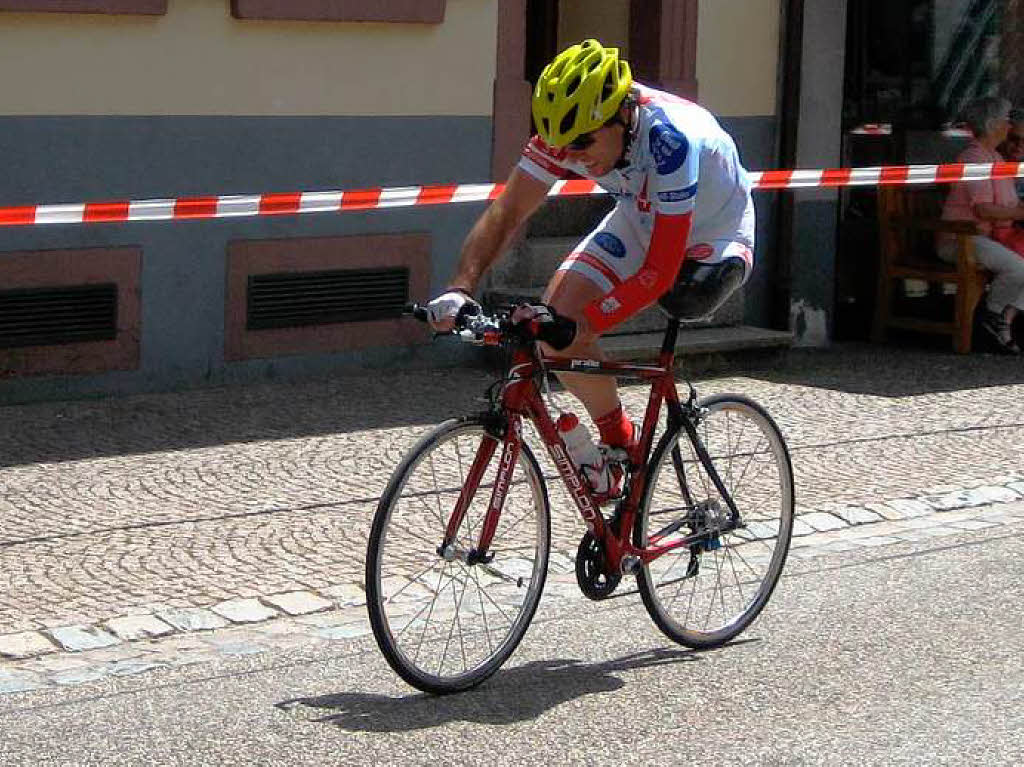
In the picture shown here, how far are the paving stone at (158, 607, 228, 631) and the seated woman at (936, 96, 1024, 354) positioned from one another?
22.9 feet

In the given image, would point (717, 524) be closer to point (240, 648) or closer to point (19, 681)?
point (240, 648)

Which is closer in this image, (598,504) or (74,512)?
(598,504)

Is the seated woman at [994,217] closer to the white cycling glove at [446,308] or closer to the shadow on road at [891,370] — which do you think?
the shadow on road at [891,370]

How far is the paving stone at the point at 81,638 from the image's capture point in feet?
20.1

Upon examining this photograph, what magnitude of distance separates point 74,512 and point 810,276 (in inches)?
247

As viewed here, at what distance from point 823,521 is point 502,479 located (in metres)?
2.67

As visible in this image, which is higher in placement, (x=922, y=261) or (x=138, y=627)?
(x=922, y=261)

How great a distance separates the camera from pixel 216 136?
1016 centimetres

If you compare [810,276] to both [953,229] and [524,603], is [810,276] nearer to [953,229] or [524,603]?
[953,229]

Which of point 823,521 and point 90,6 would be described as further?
point 90,6

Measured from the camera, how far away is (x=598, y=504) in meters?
5.98

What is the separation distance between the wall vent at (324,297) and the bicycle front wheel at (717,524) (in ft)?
13.7

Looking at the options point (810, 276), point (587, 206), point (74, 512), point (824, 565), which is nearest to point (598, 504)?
point (824, 565)

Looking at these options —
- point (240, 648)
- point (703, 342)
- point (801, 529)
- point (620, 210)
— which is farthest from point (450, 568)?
point (703, 342)
